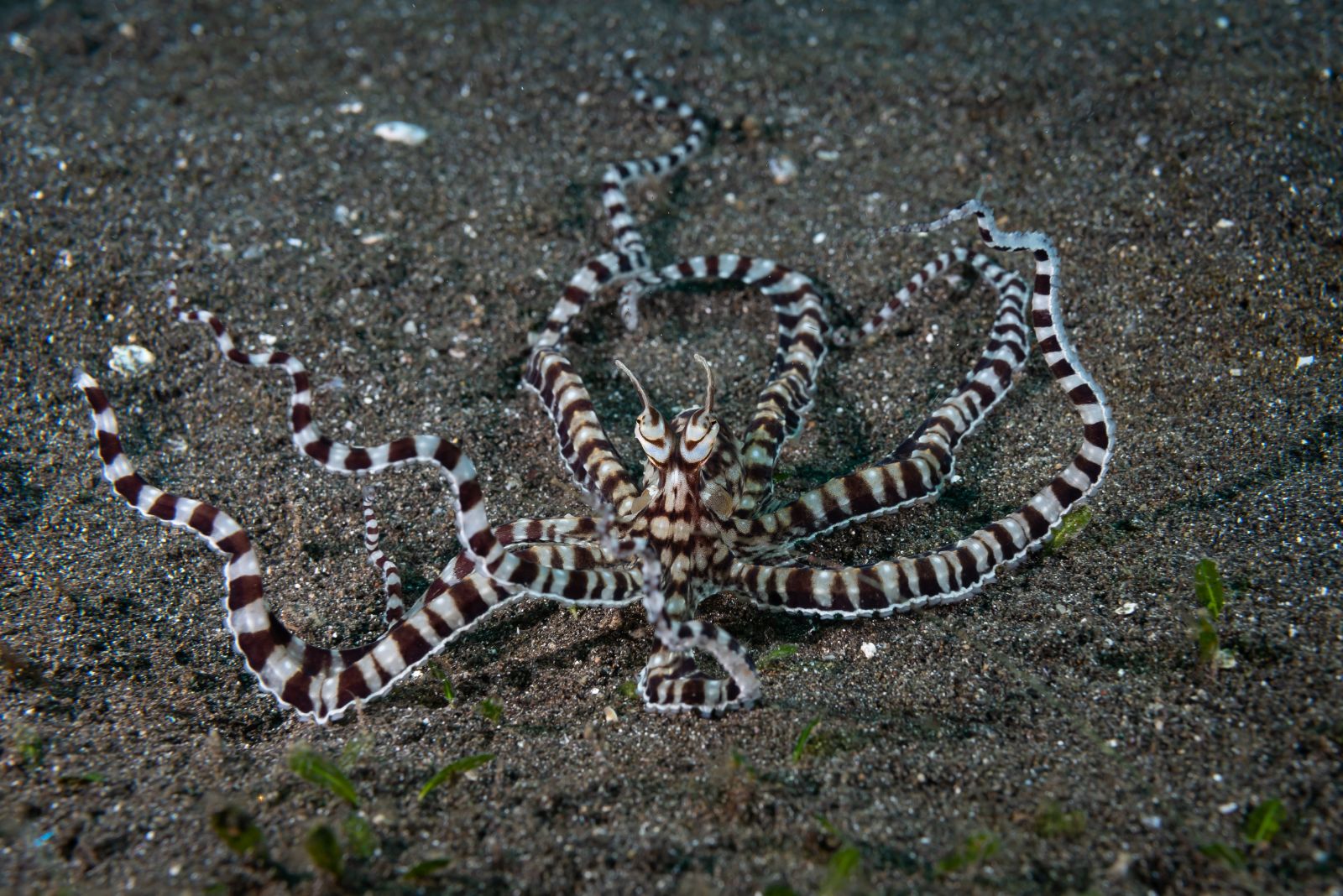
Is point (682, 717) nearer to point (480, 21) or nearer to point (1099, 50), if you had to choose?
point (1099, 50)

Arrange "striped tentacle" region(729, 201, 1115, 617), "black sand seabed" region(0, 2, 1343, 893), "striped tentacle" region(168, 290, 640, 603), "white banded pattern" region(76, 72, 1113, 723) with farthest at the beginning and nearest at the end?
"striped tentacle" region(729, 201, 1115, 617)
"white banded pattern" region(76, 72, 1113, 723)
"striped tentacle" region(168, 290, 640, 603)
"black sand seabed" region(0, 2, 1343, 893)

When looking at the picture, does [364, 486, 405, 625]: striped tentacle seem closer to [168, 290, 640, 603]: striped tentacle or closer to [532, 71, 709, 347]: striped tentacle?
[168, 290, 640, 603]: striped tentacle

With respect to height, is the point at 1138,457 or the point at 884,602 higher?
the point at 1138,457

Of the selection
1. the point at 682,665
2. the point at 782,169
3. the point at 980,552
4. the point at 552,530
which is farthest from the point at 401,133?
the point at 980,552

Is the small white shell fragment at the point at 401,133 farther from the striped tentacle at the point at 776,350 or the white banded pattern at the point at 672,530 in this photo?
the white banded pattern at the point at 672,530

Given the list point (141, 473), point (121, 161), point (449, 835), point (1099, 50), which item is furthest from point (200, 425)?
point (1099, 50)

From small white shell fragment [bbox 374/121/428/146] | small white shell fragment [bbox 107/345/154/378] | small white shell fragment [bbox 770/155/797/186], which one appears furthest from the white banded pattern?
small white shell fragment [bbox 374/121/428/146]
